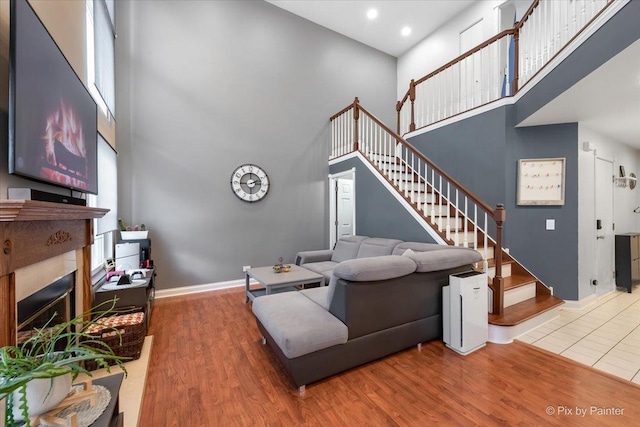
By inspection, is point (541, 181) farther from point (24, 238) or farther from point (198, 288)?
point (198, 288)

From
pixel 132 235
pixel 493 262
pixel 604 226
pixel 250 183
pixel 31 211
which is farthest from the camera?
pixel 250 183

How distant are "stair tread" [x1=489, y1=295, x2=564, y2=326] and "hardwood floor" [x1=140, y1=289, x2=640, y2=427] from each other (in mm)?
236

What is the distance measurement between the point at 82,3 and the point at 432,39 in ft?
20.4

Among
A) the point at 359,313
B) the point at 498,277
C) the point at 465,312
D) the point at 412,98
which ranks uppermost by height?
the point at 412,98

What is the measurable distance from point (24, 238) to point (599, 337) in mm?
4631

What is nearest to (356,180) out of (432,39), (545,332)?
(545,332)

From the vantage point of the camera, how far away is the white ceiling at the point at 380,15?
16.8 feet

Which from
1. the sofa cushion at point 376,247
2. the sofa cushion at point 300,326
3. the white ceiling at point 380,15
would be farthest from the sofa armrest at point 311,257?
the white ceiling at point 380,15

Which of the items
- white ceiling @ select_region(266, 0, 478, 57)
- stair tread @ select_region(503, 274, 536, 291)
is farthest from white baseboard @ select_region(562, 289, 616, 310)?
white ceiling @ select_region(266, 0, 478, 57)

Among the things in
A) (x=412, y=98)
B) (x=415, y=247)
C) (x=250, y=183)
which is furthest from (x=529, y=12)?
(x=250, y=183)

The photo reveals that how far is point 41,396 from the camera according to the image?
33.5 inches

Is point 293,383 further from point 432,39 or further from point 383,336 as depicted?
point 432,39

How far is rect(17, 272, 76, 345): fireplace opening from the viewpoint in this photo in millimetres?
1225

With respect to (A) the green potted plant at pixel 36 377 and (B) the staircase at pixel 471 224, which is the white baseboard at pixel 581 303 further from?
(A) the green potted plant at pixel 36 377
